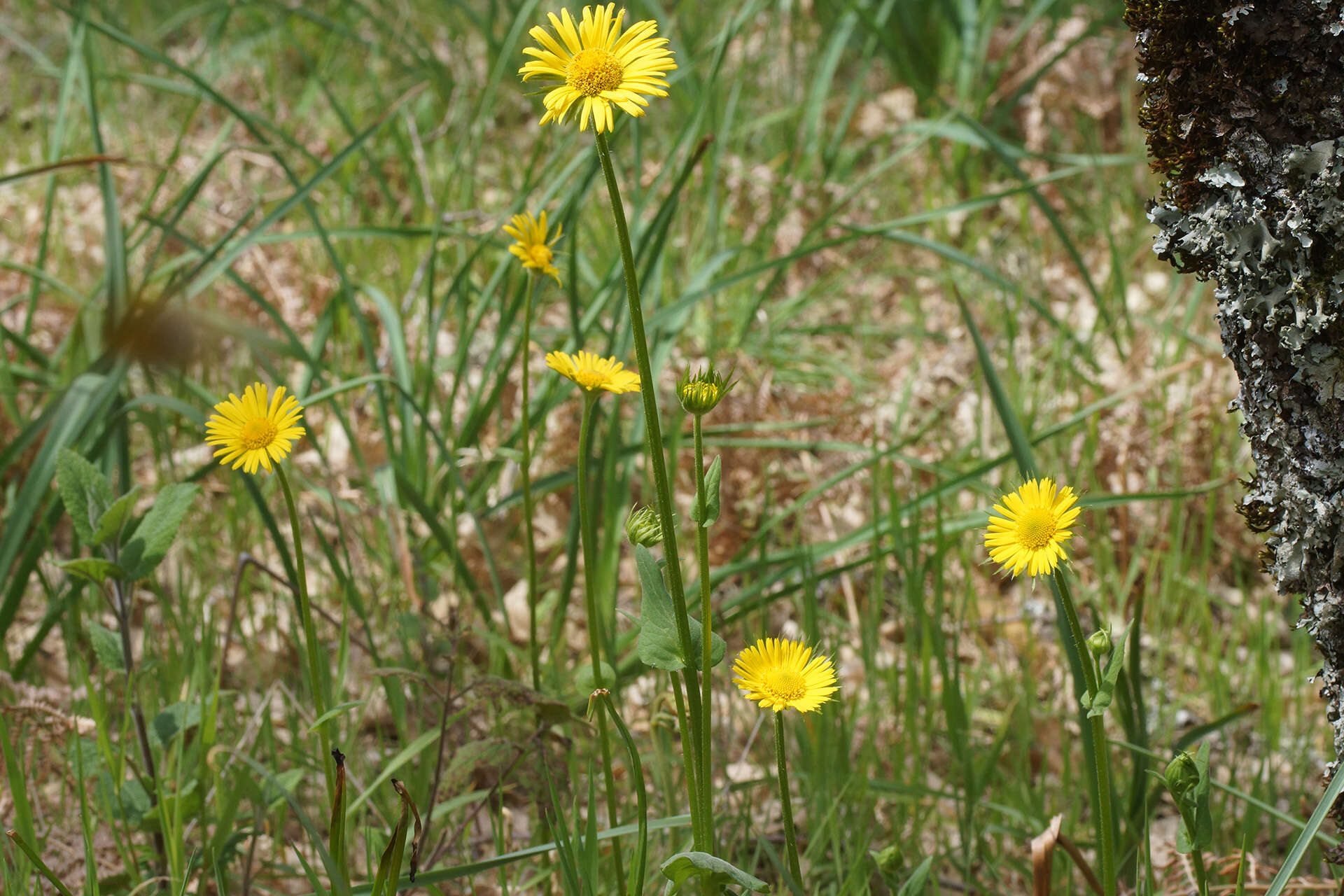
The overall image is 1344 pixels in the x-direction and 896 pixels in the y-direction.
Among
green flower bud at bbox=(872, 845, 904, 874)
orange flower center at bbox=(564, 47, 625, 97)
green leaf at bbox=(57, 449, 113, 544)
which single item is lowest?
green flower bud at bbox=(872, 845, 904, 874)

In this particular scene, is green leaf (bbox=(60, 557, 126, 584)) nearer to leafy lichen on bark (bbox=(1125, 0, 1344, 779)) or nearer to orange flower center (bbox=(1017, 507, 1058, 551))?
orange flower center (bbox=(1017, 507, 1058, 551))

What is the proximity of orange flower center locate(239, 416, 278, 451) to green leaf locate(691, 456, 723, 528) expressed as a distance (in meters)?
0.41

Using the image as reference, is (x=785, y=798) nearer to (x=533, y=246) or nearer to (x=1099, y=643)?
(x=1099, y=643)

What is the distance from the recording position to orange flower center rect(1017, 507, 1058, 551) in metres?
0.95

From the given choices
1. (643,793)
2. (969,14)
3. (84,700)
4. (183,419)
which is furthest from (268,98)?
(643,793)

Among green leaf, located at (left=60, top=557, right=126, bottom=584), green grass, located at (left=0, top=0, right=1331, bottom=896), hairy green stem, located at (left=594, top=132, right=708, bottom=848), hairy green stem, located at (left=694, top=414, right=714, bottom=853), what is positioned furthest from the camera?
green grass, located at (left=0, top=0, right=1331, bottom=896)

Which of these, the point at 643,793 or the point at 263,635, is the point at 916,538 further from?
the point at 263,635

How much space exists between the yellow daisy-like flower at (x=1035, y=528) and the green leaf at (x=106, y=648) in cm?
101

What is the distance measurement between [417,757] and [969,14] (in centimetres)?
313

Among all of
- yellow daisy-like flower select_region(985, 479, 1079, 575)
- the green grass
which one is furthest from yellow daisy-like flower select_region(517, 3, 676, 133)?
the green grass

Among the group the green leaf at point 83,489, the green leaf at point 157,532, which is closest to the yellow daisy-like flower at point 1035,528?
the green leaf at point 157,532

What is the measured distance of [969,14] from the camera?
371 centimetres

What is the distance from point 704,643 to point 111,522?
2.34 feet

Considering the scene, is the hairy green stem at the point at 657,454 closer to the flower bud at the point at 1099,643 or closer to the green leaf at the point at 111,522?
the flower bud at the point at 1099,643
